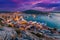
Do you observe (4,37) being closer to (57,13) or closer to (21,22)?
(21,22)

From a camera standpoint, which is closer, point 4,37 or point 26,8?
point 4,37

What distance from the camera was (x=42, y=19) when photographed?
2918 mm

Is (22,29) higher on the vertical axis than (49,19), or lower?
lower

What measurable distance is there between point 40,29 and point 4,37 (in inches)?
27.4

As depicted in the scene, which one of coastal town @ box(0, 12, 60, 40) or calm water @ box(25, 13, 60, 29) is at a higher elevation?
Answer: calm water @ box(25, 13, 60, 29)

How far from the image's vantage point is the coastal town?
286cm

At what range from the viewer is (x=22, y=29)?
2.91 meters

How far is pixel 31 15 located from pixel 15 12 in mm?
316

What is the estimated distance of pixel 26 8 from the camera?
300 cm

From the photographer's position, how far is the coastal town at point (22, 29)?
2.86m

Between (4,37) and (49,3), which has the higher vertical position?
(49,3)

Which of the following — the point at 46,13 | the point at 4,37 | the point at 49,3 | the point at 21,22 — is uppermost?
the point at 49,3

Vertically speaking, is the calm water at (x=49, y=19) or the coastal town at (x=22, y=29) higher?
the calm water at (x=49, y=19)

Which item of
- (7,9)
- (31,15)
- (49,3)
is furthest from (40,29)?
(7,9)
